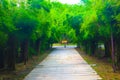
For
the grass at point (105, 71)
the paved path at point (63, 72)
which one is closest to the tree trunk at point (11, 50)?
the paved path at point (63, 72)

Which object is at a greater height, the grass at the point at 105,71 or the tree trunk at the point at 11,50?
the tree trunk at the point at 11,50

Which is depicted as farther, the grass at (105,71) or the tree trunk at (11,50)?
the tree trunk at (11,50)

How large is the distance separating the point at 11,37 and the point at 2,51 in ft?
5.78

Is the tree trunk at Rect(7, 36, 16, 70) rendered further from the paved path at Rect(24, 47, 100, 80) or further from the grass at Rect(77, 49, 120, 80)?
the grass at Rect(77, 49, 120, 80)

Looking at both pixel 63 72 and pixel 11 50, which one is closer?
pixel 63 72

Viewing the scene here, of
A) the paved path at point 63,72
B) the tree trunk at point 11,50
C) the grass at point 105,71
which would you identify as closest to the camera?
the grass at point 105,71

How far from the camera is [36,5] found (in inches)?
1014

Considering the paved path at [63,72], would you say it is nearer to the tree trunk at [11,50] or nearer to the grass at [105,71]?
the grass at [105,71]

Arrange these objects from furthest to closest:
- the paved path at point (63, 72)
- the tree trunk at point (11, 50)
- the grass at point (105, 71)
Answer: the tree trunk at point (11, 50) → the paved path at point (63, 72) → the grass at point (105, 71)

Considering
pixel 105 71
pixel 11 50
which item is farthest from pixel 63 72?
pixel 11 50

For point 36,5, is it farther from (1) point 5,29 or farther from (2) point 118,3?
(2) point 118,3

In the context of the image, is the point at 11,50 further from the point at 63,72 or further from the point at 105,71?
the point at 105,71

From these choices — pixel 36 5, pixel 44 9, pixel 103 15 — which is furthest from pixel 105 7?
pixel 44 9

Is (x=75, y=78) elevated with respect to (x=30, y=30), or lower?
lower
